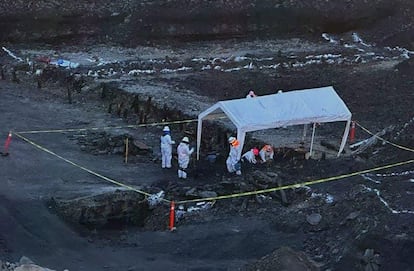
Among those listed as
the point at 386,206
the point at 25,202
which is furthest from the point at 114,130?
Answer: the point at 386,206

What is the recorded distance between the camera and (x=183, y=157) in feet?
80.5

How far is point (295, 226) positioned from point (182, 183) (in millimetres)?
4428

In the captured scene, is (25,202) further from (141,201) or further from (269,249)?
(269,249)

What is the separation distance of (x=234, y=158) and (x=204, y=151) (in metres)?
2.38

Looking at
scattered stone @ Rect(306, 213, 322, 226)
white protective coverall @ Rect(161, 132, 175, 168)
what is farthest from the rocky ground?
white protective coverall @ Rect(161, 132, 175, 168)

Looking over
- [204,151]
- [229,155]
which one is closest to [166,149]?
[229,155]

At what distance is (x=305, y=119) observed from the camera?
2502 cm

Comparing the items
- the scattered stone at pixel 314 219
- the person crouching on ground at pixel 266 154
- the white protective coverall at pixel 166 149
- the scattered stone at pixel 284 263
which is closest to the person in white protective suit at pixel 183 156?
the white protective coverall at pixel 166 149

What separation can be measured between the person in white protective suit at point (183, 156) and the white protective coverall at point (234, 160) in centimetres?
117

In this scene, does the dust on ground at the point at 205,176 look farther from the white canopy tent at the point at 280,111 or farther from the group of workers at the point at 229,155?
the white canopy tent at the point at 280,111

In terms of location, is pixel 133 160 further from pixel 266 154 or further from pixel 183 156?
pixel 266 154

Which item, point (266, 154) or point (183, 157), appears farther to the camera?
point (266, 154)

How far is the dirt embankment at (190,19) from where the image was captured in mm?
38000

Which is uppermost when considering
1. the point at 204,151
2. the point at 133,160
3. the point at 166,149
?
the point at 166,149
